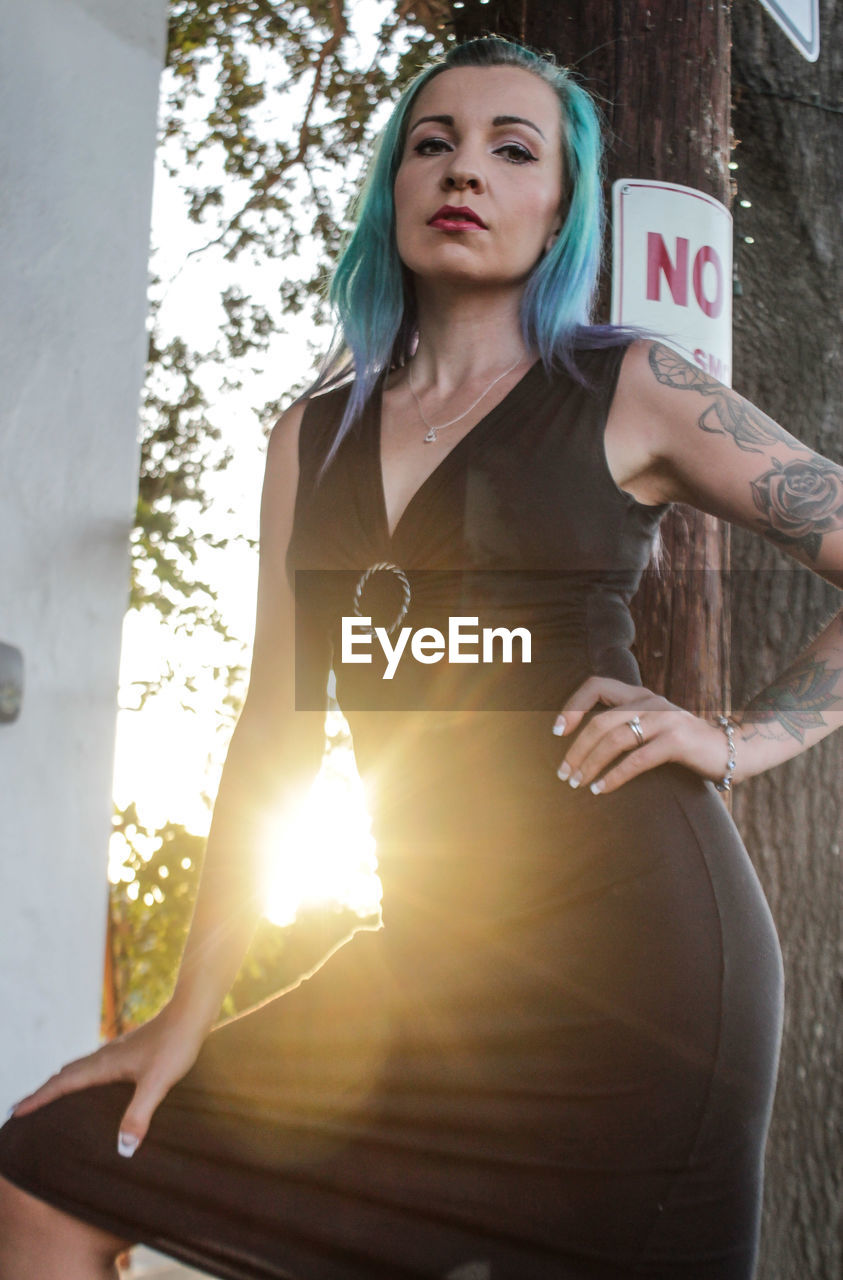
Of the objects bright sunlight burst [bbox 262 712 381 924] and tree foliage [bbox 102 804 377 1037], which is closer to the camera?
bright sunlight burst [bbox 262 712 381 924]

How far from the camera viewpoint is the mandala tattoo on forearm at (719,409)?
190cm

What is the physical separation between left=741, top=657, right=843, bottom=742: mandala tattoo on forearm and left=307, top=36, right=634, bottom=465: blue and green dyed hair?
0.62 metres

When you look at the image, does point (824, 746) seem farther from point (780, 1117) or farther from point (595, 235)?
point (595, 235)

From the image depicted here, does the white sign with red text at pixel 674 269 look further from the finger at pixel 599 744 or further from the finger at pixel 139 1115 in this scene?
the finger at pixel 139 1115

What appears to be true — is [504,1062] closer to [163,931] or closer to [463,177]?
[463,177]

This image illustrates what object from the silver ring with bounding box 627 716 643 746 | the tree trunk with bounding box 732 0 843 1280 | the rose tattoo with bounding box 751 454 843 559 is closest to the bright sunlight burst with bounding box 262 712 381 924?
the silver ring with bounding box 627 716 643 746

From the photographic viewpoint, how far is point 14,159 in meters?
2.09

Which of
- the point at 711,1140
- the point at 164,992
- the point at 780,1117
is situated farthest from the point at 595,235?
the point at 164,992

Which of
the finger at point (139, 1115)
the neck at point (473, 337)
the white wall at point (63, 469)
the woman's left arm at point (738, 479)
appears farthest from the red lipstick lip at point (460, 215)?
the finger at point (139, 1115)

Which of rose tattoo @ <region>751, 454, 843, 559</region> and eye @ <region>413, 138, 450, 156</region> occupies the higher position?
eye @ <region>413, 138, 450, 156</region>

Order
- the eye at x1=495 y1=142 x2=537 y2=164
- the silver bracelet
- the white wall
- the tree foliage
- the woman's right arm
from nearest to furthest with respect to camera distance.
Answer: the woman's right arm → the silver bracelet → the white wall → the eye at x1=495 y1=142 x2=537 y2=164 → the tree foliage

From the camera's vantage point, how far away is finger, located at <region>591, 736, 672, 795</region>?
5.63 ft

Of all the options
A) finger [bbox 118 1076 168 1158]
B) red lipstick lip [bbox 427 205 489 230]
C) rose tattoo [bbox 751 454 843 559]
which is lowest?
finger [bbox 118 1076 168 1158]

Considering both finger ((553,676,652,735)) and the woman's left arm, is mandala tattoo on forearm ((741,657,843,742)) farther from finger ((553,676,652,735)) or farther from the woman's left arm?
finger ((553,676,652,735))
